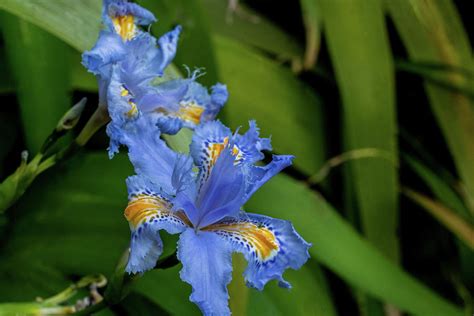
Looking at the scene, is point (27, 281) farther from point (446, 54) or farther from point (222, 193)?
point (446, 54)

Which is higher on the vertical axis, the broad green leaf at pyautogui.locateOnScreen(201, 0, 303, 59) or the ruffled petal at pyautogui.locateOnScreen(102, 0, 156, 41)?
the ruffled petal at pyautogui.locateOnScreen(102, 0, 156, 41)

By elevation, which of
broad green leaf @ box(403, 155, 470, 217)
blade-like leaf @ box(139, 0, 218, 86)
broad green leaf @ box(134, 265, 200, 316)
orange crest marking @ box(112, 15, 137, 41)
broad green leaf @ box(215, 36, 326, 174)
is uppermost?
orange crest marking @ box(112, 15, 137, 41)

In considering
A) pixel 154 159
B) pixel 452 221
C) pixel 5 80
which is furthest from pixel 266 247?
pixel 452 221

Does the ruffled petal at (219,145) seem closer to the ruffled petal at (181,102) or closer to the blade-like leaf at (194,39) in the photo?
the ruffled petal at (181,102)

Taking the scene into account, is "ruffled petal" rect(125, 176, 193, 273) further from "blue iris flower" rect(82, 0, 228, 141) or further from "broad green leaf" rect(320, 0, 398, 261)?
"broad green leaf" rect(320, 0, 398, 261)

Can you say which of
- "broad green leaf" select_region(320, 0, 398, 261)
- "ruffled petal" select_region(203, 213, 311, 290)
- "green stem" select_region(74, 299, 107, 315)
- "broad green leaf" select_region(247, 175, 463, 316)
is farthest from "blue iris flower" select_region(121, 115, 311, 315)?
"broad green leaf" select_region(320, 0, 398, 261)

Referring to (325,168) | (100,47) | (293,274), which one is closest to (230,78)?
(325,168)

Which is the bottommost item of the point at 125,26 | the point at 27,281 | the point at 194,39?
the point at 27,281
